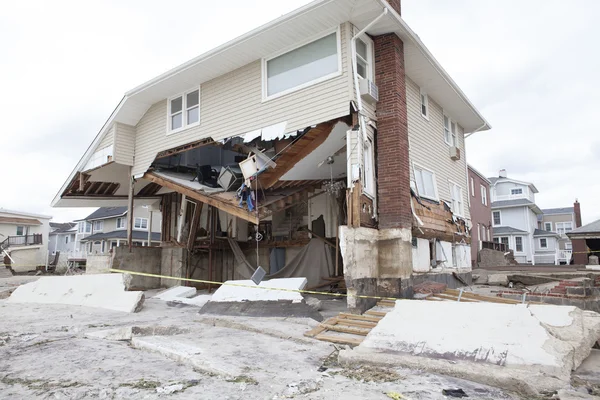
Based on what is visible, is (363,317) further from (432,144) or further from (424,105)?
(424,105)

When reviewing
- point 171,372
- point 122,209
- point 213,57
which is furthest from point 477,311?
point 122,209

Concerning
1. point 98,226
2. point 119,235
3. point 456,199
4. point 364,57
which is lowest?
point 456,199

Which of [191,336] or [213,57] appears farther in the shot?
[213,57]

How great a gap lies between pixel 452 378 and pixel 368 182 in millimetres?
5922

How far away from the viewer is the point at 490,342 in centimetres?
561

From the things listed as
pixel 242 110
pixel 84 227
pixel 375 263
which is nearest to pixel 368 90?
pixel 242 110

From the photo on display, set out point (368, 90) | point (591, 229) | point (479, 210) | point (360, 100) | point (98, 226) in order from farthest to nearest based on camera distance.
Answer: point (98, 226), point (479, 210), point (591, 229), point (368, 90), point (360, 100)

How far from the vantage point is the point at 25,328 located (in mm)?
8578

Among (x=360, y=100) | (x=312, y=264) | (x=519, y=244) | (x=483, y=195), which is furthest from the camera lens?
(x=519, y=244)

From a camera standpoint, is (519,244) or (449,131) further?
(519,244)

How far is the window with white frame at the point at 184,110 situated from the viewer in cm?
1405

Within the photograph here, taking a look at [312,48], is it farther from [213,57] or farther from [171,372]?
[171,372]

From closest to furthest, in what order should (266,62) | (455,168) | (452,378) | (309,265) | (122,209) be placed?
1. (452,378)
2. (266,62)
3. (309,265)
4. (455,168)
5. (122,209)

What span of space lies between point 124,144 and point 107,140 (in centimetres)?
76
